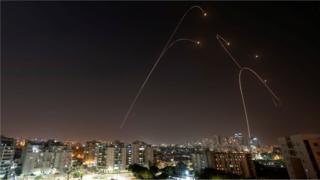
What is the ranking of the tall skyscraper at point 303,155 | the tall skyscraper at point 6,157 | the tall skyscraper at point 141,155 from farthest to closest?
the tall skyscraper at point 141,155, the tall skyscraper at point 6,157, the tall skyscraper at point 303,155

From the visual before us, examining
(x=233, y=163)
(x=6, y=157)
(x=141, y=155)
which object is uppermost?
(x=141, y=155)

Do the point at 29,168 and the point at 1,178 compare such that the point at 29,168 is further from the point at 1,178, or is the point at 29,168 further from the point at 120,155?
the point at 120,155

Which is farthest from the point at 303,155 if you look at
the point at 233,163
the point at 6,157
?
the point at 6,157

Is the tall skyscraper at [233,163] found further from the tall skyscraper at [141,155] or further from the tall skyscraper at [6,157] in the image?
the tall skyscraper at [6,157]

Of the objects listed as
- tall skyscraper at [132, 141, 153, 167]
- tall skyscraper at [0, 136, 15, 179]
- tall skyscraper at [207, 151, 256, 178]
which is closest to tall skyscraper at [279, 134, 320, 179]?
tall skyscraper at [207, 151, 256, 178]

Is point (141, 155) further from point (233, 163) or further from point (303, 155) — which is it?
point (303, 155)

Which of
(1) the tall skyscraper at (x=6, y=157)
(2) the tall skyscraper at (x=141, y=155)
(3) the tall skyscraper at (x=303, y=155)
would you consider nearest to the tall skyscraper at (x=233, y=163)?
(3) the tall skyscraper at (x=303, y=155)

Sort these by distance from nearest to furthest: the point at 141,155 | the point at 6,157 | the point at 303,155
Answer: the point at 303,155 → the point at 6,157 → the point at 141,155

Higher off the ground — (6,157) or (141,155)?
(141,155)

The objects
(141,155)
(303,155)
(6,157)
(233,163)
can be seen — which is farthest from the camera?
(141,155)
